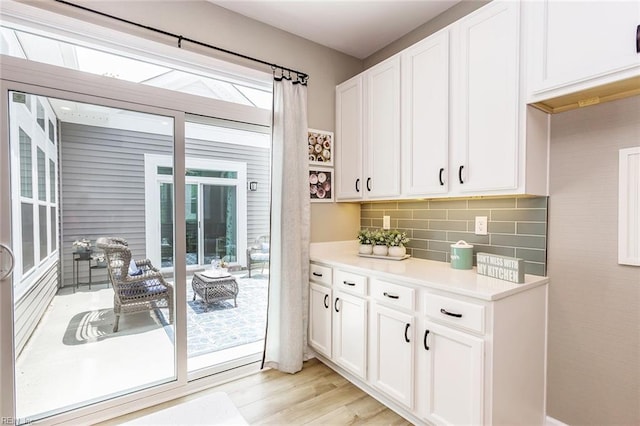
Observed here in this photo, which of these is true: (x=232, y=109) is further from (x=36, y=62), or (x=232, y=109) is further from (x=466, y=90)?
(x=466, y=90)

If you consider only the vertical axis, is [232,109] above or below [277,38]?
below

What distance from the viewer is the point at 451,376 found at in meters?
1.69

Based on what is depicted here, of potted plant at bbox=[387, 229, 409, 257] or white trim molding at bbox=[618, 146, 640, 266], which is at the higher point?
white trim molding at bbox=[618, 146, 640, 266]

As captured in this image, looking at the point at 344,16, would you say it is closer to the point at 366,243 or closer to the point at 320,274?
the point at 366,243

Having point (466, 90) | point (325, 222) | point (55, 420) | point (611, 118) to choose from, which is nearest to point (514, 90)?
point (466, 90)

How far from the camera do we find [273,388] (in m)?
2.35

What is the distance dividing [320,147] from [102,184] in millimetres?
1748

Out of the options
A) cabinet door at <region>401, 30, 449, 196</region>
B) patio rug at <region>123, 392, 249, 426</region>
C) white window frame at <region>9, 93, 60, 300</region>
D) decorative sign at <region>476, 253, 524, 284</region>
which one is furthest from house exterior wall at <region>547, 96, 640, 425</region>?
white window frame at <region>9, 93, 60, 300</region>

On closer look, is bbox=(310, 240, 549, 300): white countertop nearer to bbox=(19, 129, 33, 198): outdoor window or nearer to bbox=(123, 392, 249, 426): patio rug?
bbox=(123, 392, 249, 426): patio rug

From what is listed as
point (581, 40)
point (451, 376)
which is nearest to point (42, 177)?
point (451, 376)

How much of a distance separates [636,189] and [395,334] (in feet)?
4.96

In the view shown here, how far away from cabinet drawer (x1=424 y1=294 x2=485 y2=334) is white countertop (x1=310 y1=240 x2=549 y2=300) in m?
0.06

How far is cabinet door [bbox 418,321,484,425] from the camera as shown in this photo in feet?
5.14

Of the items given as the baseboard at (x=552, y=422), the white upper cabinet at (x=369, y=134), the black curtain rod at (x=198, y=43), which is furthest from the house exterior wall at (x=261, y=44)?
the baseboard at (x=552, y=422)
